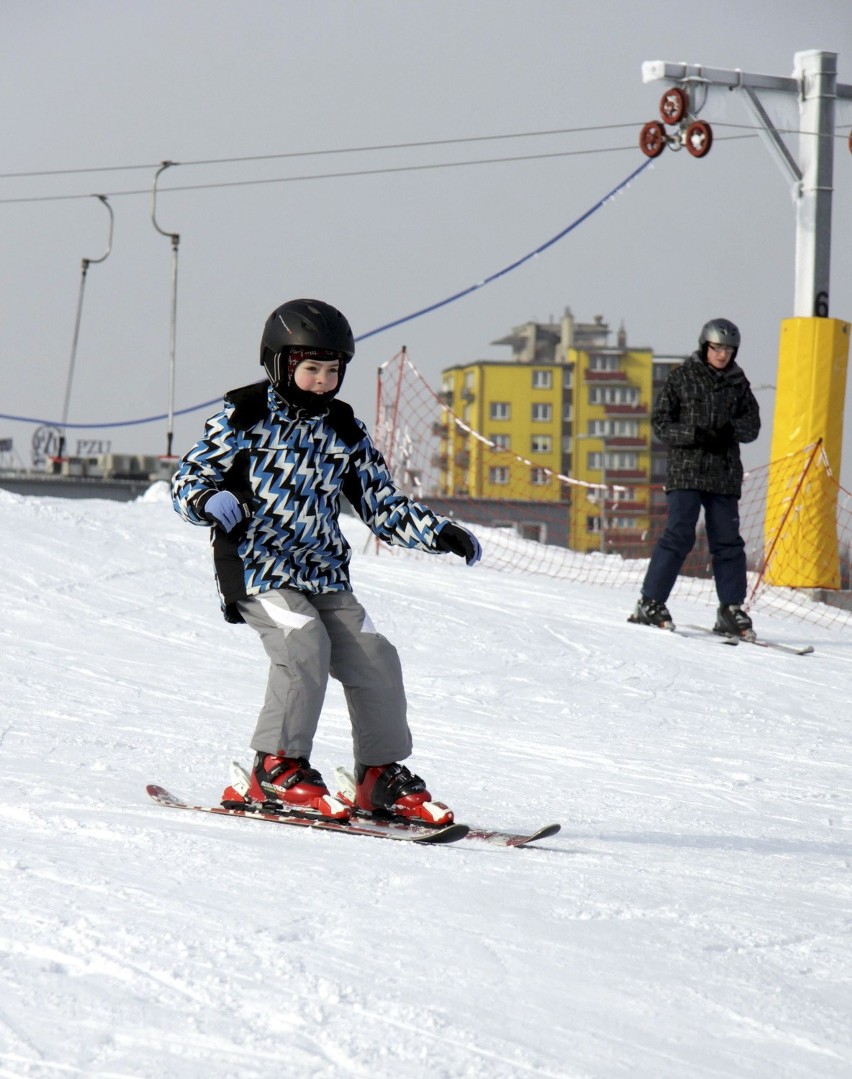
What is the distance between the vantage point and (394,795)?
333 cm

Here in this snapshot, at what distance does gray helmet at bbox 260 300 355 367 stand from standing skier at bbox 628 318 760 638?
163 inches

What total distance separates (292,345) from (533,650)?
402 centimetres

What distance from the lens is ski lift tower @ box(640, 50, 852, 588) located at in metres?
10.5

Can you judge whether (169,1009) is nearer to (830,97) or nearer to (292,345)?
(292,345)

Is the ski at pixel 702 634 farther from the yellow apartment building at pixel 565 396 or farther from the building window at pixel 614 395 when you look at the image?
the building window at pixel 614 395

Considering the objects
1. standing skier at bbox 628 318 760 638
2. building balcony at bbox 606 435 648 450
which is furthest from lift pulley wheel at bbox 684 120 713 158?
building balcony at bbox 606 435 648 450

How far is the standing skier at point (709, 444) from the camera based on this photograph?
23.9 ft

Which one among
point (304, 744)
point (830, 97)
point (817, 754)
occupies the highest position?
point (830, 97)

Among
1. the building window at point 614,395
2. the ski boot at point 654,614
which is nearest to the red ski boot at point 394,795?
the ski boot at point 654,614

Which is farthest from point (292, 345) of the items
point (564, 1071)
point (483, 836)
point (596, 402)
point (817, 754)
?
point (596, 402)

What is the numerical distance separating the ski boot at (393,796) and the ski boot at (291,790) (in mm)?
73

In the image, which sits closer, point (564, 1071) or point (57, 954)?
point (564, 1071)

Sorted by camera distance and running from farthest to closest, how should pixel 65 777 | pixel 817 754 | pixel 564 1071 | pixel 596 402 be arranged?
1. pixel 596 402
2. pixel 817 754
3. pixel 65 777
4. pixel 564 1071

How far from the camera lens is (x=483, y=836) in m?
3.22
